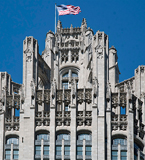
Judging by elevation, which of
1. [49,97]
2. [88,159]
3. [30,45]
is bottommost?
[88,159]

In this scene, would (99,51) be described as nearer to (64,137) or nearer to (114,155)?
(64,137)

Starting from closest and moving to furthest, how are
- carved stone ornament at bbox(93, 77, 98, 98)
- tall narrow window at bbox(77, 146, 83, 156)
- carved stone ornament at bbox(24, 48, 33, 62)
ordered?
tall narrow window at bbox(77, 146, 83, 156) → carved stone ornament at bbox(93, 77, 98, 98) → carved stone ornament at bbox(24, 48, 33, 62)

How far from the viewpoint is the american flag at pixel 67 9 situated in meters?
109

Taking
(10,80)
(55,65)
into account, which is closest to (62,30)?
(55,65)

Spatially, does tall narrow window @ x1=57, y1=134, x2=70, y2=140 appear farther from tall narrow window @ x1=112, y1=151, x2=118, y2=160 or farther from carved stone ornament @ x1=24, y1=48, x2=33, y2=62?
carved stone ornament @ x1=24, y1=48, x2=33, y2=62

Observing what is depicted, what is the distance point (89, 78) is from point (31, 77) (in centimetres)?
1078

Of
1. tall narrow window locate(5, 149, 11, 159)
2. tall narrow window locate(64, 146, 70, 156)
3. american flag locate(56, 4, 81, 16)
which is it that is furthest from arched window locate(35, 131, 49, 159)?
american flag locate(56, 4, 81, 16)

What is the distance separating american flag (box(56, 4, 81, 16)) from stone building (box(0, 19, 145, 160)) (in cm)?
1137

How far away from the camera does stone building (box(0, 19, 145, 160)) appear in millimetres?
91312

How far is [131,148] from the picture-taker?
91.1 metres

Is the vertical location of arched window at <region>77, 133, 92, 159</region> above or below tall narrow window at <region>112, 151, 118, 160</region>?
above

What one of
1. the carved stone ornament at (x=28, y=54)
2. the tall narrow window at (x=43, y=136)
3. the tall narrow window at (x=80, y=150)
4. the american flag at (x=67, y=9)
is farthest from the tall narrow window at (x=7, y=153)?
the american flag at (x=67, y=9)

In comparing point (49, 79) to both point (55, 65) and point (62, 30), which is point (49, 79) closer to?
point (55, 65)

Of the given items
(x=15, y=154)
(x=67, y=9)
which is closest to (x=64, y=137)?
(x=15, y=154)
